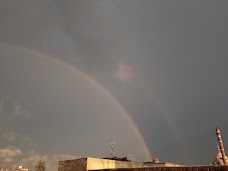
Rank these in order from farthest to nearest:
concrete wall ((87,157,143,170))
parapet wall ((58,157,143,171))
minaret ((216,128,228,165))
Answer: minaret ((216,128,228,165))
concrete wall ((87,157,143,170))
parapet wall ((58,157,143,171))

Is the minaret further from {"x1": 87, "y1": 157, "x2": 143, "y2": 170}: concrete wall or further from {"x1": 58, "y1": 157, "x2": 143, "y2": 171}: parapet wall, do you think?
{"x1": 58, "y1": 157, "x2": 143, "y2": 171}: parapet wall

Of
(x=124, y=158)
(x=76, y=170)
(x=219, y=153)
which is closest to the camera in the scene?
(x=76, y=170)

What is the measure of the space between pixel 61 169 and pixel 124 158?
10.1 meters

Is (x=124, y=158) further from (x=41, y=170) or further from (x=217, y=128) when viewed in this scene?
(x=41, y=170)

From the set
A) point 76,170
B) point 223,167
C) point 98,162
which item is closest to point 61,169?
point 76,170

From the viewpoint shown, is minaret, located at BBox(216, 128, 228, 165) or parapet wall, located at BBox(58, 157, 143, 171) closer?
parapet wall, located at BBox(58, 157, 143, 171)

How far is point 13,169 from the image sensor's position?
72562 millimetres

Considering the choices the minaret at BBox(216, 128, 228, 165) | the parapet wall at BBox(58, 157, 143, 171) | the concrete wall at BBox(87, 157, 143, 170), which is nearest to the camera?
the parapet wall at BBox(58, 157, 143, 171)

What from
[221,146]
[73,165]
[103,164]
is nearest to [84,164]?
[73,165]

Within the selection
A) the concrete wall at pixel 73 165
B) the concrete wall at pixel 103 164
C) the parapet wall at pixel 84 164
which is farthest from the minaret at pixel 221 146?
the concrete wall at pixel 73 165

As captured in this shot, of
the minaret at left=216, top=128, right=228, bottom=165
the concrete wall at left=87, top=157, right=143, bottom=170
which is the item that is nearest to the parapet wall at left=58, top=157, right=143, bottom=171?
the concrete wall at left=87, top=157, right=143, bottom=170

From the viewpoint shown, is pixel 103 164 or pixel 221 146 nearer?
pixel 103 164

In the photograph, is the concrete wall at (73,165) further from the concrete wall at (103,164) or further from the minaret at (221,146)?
the minaret at (221,146)

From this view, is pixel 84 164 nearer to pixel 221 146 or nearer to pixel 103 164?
pixel 103 164
